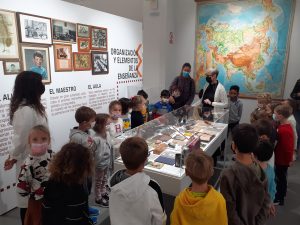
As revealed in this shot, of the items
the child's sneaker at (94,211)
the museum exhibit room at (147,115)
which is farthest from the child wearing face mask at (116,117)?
the child's sneaker at (94,211)

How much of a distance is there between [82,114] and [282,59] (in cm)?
491

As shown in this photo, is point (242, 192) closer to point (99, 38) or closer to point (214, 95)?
point (214, 95)

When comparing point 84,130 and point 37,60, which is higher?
point 37,60

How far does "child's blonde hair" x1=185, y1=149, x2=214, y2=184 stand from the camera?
159 centimetres

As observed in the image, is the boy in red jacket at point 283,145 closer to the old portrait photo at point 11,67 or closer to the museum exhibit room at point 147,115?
the museum exhibit room at point 147,115

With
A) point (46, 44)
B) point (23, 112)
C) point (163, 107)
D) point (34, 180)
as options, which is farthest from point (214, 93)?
point (34, 180)

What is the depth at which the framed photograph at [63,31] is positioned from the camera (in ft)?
12.0

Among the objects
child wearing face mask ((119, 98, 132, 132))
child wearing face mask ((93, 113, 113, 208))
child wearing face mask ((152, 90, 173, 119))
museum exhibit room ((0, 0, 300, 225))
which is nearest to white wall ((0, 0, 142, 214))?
museum exhibit room ((0, 0, 300, 225))

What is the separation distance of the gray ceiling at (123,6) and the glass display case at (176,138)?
388cm

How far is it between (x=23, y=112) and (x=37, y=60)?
4.43 feet

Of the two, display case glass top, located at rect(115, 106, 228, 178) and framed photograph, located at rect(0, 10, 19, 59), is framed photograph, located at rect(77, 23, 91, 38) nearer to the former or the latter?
framed photograph, located at rect(0, 10, 19, 59)

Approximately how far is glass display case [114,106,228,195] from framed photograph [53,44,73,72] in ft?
5.51

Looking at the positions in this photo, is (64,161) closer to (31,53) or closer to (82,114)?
(82,114)

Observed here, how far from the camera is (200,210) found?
1521mm
